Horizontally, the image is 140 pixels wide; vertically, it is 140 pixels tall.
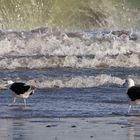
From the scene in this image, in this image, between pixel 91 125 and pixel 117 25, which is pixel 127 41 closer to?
pixel 117 25

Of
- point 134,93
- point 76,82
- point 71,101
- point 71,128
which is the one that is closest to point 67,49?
point 76,82

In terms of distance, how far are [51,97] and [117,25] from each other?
16889 mm

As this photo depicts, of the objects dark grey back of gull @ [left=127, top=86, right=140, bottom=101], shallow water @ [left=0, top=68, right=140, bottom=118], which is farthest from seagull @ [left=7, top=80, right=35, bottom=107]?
dark grey back of gull @ [left=127, top=86, right=140, bottom=101]

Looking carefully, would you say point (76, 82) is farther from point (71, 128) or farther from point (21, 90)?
point (71, 128)

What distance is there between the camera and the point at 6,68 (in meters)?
19.4

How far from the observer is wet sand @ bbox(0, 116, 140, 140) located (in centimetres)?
990

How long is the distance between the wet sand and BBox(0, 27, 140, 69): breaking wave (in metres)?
8.18

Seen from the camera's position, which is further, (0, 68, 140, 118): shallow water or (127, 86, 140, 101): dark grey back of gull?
(127, 86, 140, 101): dark grey back of gull

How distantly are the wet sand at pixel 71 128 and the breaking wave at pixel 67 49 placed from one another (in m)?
8.18

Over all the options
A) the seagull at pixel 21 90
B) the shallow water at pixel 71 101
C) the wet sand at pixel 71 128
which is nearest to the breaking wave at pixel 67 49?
the shallow water at pixel 71 101

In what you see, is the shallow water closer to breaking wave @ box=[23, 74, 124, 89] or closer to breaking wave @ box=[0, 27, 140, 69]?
breaking wave @ box=[23, 74, 124, 89]

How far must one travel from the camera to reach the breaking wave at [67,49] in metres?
20.2

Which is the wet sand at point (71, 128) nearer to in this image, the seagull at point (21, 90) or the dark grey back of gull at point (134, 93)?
the dark grey back of gull at point (134, 93)

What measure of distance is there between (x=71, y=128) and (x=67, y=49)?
12313 mm
